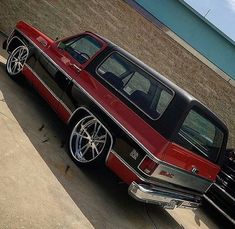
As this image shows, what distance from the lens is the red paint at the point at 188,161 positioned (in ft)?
14.6

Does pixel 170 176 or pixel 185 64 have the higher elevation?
pixel 185 64

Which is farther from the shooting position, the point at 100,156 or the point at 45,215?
the point at 100,156

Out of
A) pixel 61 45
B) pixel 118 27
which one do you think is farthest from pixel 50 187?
pixel 118 27

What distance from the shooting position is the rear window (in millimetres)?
4812

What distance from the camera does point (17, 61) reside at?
7.12 m

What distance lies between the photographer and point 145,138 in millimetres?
4492

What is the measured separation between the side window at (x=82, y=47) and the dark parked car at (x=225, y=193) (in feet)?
11.1

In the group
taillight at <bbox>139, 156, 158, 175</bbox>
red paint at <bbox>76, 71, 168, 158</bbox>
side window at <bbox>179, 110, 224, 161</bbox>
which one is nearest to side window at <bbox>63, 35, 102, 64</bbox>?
red paint at <bbox>76, 71, 168, 158</bbox>

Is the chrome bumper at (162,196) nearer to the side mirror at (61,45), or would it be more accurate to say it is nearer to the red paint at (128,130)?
the red paint at (128,130)

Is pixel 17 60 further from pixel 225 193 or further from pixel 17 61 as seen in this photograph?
pixel 225 193

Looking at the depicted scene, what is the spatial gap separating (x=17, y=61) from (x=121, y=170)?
3654 millimetres

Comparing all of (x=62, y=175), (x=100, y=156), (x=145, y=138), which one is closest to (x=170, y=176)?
(x=145, y=138)

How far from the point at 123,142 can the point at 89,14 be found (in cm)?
977

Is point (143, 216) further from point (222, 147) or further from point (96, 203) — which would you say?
point (222, 147)
